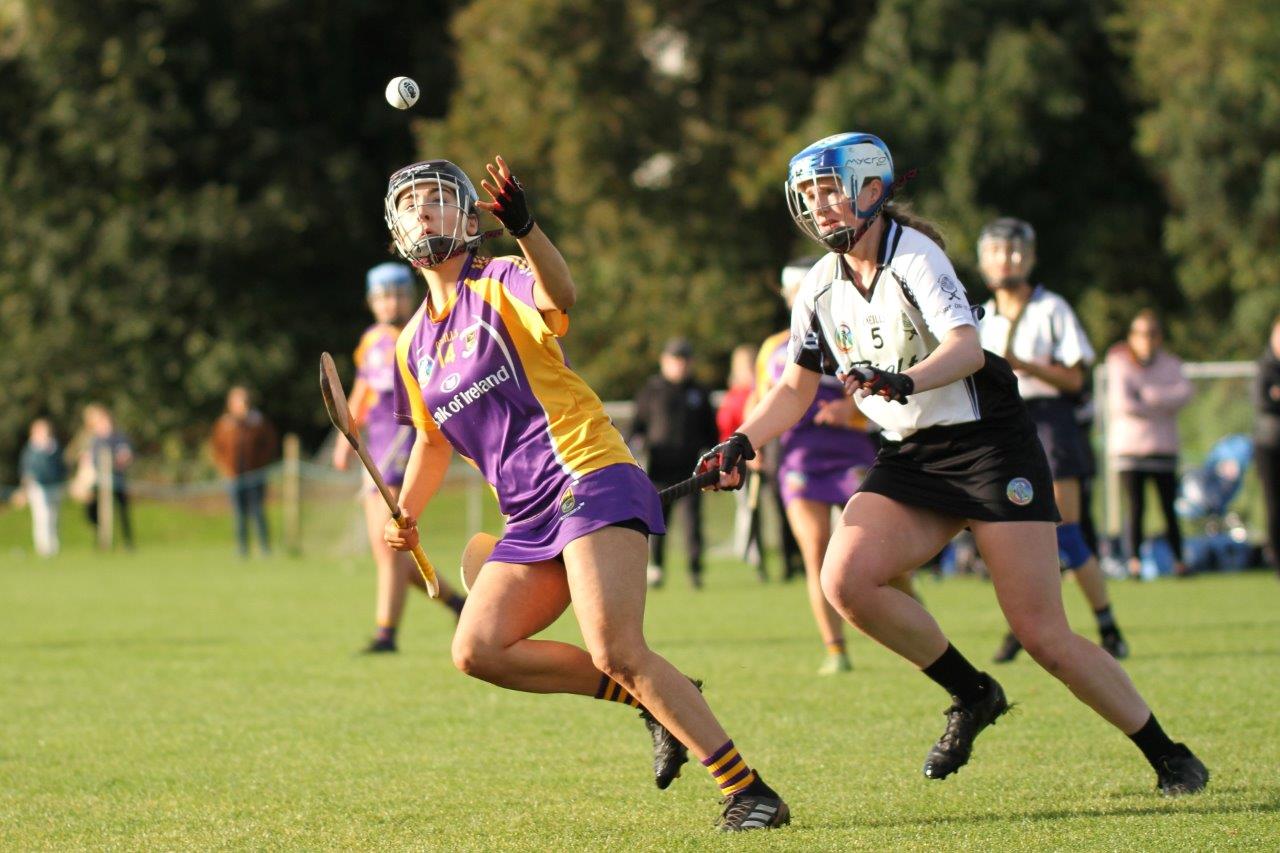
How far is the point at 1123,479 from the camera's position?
15.7 meters

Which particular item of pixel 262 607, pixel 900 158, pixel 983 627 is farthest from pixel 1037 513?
pixel 900 158

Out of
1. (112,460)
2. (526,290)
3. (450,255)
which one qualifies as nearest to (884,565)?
(526,290)

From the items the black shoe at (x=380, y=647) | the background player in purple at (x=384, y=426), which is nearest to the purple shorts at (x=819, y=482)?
the background player in purple at (x=384, y=426)

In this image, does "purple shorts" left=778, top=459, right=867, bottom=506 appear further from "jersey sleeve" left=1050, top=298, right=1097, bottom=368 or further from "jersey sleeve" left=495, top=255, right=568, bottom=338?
"jersey sleeve" left=495, top=255, right=568, bottom=338

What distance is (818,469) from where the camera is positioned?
9398 mm

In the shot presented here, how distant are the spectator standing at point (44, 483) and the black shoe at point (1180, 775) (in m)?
20.8

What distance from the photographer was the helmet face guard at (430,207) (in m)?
5.34

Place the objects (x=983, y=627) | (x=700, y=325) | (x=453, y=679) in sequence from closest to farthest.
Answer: (x=453, y=679) → (x=983, y=627) → (x=700, y=325)

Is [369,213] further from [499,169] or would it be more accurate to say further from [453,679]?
[499,169]

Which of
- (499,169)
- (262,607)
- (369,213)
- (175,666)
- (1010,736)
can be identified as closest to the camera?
(499,169)

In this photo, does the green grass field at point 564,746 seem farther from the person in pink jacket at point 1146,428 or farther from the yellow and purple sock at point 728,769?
the person in pink jacket at point 1146,428

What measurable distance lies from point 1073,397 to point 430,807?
4.88 metres

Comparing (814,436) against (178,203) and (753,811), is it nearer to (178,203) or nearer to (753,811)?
(753,811)

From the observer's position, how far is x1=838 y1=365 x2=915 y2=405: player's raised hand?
500 centimetres
